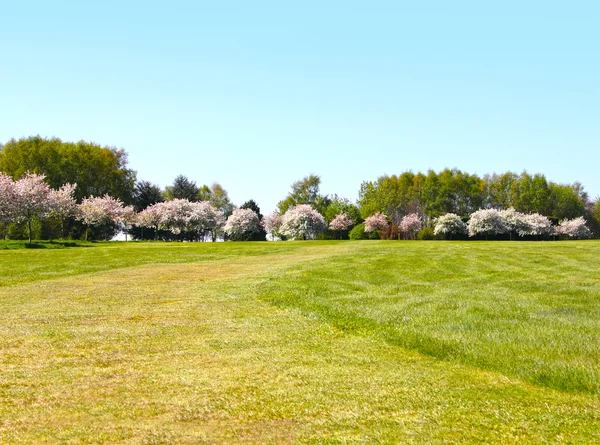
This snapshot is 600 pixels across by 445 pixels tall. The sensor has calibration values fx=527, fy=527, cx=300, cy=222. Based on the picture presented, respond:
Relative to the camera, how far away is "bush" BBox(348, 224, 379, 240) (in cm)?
8000

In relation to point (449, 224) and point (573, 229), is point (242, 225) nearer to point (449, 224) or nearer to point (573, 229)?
point (449, 224)

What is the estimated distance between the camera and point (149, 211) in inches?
Answer: 3356

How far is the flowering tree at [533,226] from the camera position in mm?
83350

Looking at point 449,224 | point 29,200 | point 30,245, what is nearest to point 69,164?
point 29,200

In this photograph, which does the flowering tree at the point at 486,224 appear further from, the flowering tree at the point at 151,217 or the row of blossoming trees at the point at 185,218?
the flowering tree at the point at 151,217

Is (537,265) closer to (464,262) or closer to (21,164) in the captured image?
(464,262)

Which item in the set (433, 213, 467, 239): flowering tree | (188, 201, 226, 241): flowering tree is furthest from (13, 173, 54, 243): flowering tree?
(433, 213, 467, 239): flowering tree

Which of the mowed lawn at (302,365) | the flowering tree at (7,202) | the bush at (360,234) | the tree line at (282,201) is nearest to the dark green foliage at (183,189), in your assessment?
the tree line at (282,201)

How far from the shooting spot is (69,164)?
83.6 meters

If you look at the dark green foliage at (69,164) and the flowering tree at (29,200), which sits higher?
the dark green foliage at (69,164)

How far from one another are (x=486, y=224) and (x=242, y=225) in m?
38.4

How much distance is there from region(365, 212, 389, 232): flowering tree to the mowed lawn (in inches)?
2533

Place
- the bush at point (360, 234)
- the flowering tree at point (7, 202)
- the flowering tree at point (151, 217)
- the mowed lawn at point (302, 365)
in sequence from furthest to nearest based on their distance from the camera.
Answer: the flowering tree at point (151, 217)
the bush at point (360, 234)
the flowering tree at point (7, 202)
the mowed lawn at point (302, 365)

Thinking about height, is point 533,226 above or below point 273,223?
below
